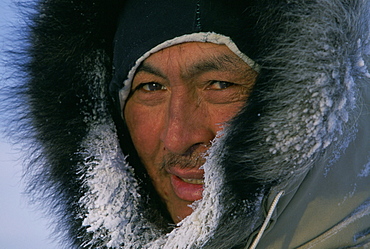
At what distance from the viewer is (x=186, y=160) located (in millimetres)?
1552

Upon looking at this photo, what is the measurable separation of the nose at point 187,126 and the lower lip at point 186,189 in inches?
5.1

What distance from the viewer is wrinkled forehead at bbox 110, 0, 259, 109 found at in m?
1.41

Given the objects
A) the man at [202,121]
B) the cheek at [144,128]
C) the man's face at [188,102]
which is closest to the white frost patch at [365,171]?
A: the man at [202,121]

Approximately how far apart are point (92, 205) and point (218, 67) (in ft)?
2.07

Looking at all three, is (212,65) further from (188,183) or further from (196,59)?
(188,183)

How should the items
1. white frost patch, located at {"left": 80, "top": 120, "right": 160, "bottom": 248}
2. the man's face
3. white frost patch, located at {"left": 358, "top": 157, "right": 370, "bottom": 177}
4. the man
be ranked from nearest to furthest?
the man → white frost patch, located at {"left": 358, "top": 157, "right": 370, "bottom": 177} → the man's face → white frost patch, located at {"left": 80, "top": 120, "right": 160, "bottom": 248}

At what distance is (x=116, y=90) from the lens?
5.72 ft

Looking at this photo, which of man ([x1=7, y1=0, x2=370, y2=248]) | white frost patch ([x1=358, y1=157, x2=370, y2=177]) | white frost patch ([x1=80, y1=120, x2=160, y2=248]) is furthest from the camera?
white frost patch ([x1=80, y1=120, x2=160, y2=248])

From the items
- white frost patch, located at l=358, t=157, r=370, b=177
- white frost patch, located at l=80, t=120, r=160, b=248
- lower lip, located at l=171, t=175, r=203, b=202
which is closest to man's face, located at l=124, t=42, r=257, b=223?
lower lip, located at l=171, t=175, r=203, b=202

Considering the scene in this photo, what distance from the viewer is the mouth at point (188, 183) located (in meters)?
1.55

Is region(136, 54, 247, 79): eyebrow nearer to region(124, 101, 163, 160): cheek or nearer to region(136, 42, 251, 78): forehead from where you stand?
region(136, 42, 251, 78): forehead

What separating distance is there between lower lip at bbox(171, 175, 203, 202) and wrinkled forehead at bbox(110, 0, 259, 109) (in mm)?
381

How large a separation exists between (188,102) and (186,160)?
19cm

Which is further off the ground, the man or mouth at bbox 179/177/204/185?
the man
